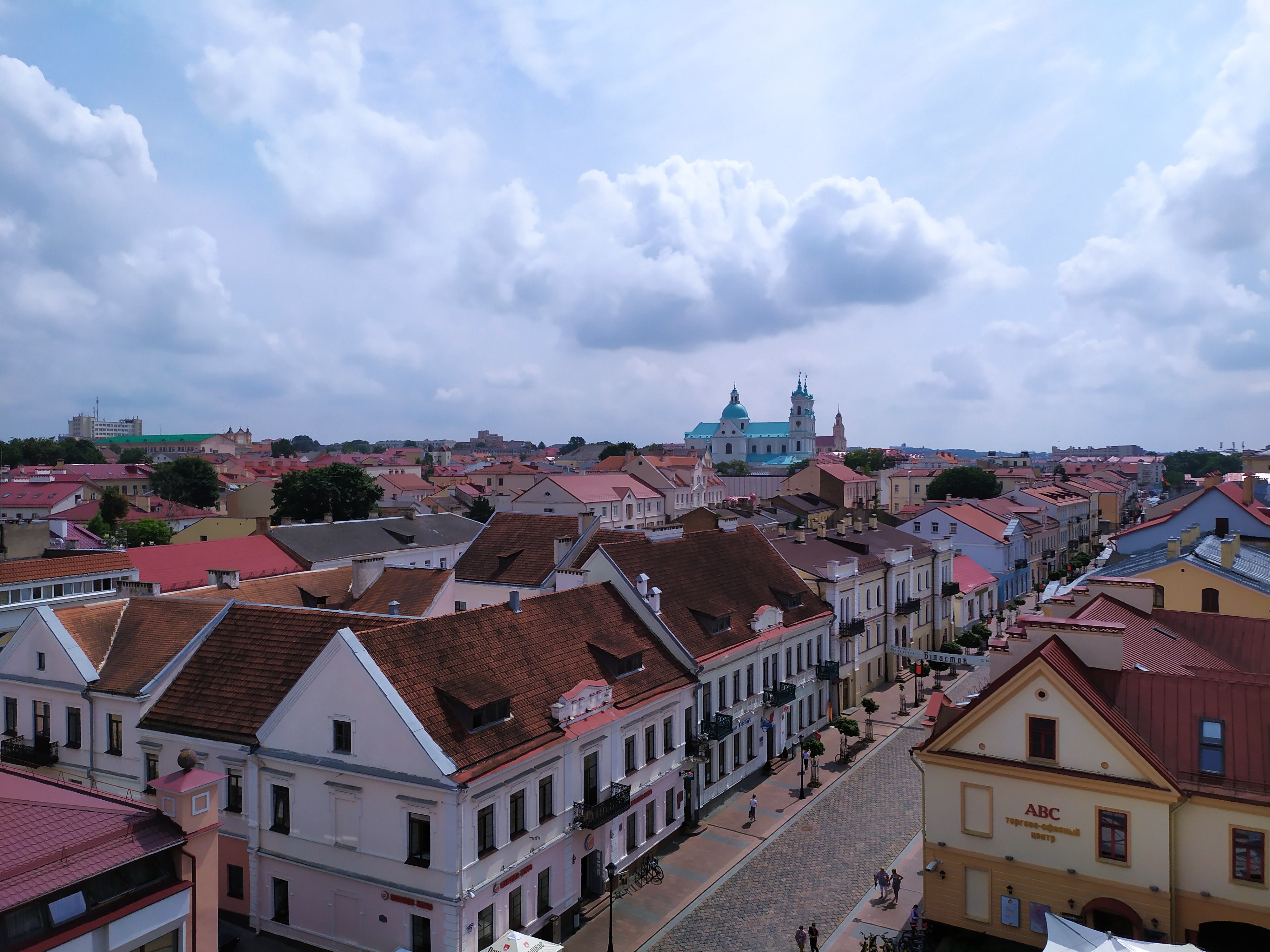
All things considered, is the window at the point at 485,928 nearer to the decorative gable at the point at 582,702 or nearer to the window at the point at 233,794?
the decorative gable at the point at 582,702

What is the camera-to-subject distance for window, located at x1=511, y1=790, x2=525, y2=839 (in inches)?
948

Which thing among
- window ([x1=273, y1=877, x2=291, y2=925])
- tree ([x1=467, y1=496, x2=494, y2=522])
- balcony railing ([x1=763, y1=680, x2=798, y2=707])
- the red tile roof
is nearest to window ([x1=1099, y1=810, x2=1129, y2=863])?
balcony railing ([x1=763, y1=680, x2=798, y2=707])

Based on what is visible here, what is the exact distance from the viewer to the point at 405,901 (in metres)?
22.8

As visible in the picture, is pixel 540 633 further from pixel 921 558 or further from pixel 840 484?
pixel 840 484

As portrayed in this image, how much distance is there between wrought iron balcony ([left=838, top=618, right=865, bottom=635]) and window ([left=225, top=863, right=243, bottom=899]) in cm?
3226

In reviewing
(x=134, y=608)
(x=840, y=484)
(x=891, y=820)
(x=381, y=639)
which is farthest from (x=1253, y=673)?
(x=840, y=484)

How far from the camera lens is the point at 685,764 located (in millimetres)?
32688

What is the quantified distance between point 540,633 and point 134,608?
675 inches

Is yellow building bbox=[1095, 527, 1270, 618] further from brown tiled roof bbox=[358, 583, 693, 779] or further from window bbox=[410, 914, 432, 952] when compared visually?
window bbox=[410, 914, 432, 952]

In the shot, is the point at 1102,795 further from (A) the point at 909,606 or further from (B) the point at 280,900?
(A) the point at 909,606

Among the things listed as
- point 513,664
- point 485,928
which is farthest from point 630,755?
point 485,928

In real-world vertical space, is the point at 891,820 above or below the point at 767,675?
below

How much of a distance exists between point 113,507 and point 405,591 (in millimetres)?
84719

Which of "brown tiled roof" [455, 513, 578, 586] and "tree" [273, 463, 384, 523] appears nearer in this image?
"brown tiled roof" [455, 513, 578, 586]
